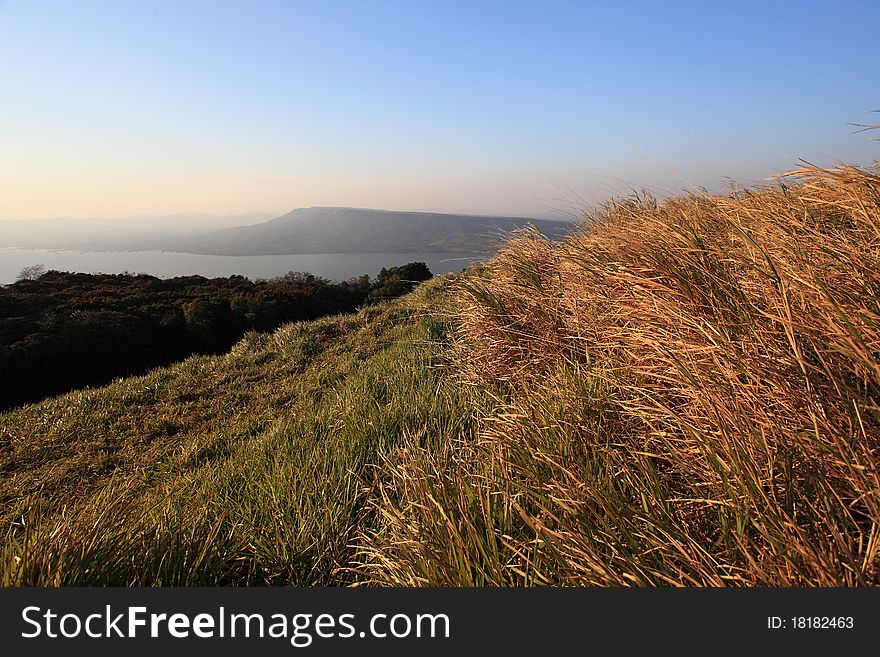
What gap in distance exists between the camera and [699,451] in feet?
5.08

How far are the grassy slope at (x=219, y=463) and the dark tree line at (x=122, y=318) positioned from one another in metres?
6.51

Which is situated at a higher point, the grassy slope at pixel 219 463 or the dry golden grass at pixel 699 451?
the dry golden grass at pixel 699 451

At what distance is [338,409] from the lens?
12.2ft

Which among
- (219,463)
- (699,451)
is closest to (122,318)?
(219,463)

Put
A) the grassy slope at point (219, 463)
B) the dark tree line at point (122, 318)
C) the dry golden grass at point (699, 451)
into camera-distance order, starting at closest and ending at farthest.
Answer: the dry golden grass at point (699, 451) → the grassy slope at point (219, 463) → the dark tree line at point (122, 318)

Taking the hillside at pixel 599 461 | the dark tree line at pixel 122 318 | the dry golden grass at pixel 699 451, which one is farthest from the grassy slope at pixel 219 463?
the dark tree line at pixel 122 318

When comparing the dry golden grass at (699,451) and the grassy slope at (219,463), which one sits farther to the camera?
the grassy slope at (219,463)

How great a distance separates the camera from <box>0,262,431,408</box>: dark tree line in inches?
502

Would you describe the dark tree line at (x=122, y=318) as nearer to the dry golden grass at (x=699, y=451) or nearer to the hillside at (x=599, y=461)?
the hillside at (x=599, y=461)

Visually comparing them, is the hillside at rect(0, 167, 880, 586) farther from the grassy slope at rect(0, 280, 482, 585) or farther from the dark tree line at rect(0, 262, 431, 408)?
the dark tree line at rect(0, 262, 431, 408)

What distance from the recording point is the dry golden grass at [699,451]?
1294 mm

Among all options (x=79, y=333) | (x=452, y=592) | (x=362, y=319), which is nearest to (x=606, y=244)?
(x=452, y=592)

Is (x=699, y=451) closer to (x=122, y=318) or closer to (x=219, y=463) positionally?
(x=219, y=463)

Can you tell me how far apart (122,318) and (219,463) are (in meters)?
16.9
